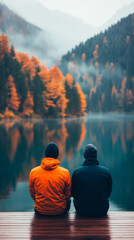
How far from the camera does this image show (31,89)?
47.2m

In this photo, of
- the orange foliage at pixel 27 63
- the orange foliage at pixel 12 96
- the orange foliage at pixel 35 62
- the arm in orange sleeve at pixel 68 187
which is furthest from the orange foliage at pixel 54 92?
the arm in orange sleeve at pixel 68 187

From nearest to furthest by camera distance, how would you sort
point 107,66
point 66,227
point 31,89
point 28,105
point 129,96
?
1. point 66,227
2. point 28,105
3. point 31,89
4. point 129,96
5. point 107,66

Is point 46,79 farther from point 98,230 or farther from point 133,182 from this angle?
point 98,230

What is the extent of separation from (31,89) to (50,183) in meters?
45.2

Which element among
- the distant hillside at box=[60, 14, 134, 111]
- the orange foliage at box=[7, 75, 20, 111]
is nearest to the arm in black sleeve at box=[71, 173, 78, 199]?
the orange foliage at box=[7, 75, 20, 111]

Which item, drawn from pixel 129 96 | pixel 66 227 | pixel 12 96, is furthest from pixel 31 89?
pixel 129 96

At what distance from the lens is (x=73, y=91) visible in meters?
53.5

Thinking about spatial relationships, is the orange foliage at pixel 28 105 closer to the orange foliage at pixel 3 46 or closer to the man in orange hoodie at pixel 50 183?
the orange foliage at pixel 3 46

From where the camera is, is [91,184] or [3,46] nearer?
[91,184]

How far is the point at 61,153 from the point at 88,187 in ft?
34.8

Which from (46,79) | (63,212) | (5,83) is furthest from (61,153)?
(46,79)

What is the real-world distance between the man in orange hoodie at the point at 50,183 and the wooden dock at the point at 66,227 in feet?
0.61

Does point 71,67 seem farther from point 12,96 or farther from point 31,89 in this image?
point 12,96

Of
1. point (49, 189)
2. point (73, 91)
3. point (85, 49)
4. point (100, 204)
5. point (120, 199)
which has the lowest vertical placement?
point (120, 199)
